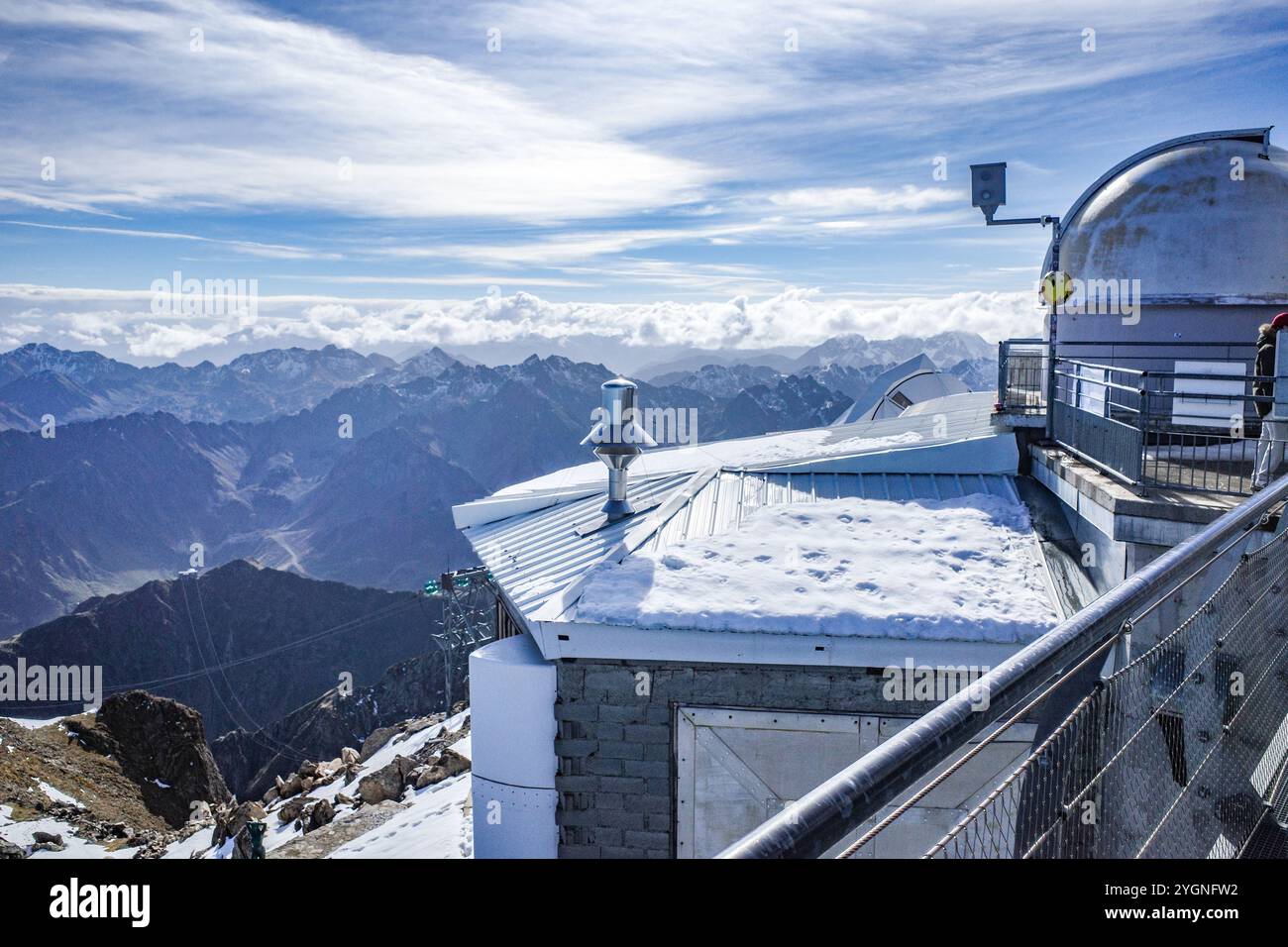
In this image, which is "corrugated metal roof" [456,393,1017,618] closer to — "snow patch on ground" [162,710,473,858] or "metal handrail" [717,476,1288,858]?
"snow patch on ground" [162,710,473,858]

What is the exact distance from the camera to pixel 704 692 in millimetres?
8359

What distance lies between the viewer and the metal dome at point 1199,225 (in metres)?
12.3

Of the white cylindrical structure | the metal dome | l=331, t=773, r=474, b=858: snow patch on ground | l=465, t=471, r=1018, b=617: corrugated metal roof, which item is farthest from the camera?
the metal dome

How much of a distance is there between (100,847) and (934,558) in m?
24.0

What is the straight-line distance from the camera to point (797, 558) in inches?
380

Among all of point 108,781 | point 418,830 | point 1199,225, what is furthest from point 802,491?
point 108,781

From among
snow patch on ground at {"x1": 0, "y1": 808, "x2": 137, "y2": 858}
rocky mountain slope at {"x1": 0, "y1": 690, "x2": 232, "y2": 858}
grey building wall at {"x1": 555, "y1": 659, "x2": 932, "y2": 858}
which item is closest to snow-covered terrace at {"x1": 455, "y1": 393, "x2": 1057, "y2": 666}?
grey building wall at {"x1": 555, "y1": 659, "x2": 932, "y2": 858}

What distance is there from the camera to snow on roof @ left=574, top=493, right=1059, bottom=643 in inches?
321

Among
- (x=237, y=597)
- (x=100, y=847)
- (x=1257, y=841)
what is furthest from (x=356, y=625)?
(x=1257, y=841)

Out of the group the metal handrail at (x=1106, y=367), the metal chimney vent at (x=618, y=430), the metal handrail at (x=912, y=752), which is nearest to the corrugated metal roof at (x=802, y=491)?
the metal chimney vent at (x=618, y=430)

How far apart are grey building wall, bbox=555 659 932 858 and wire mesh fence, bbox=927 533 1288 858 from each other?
11.0ft

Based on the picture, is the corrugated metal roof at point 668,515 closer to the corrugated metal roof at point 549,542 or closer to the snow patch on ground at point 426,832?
the corrugated metal roof at point 549,542

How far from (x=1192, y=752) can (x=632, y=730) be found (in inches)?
176
